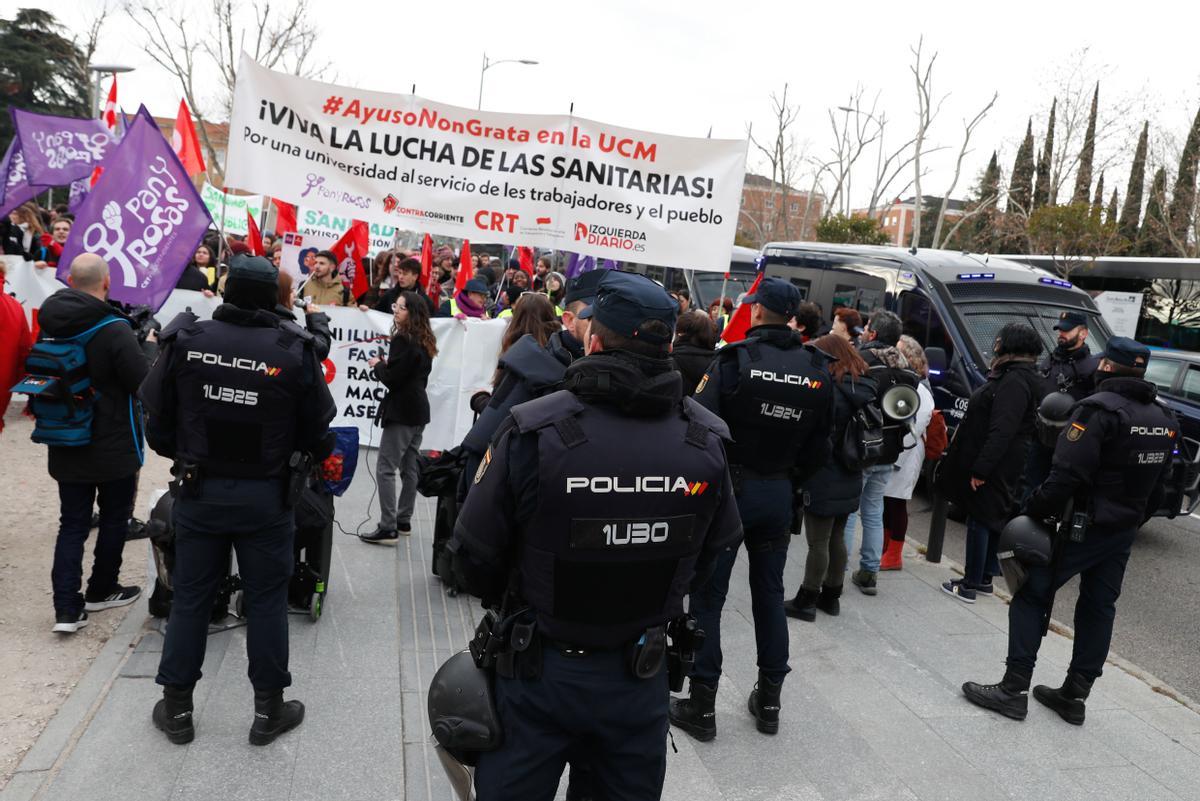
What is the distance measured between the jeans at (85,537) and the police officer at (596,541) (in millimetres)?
3052

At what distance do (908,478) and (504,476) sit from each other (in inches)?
194

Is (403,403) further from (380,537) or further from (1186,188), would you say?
(1186,188)

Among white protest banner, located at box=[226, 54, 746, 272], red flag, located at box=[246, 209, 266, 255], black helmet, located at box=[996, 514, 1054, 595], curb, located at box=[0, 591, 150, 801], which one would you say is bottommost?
curb, located at box=[0, 591, 150, 801]

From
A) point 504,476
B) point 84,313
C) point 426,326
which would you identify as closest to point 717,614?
point 504,476

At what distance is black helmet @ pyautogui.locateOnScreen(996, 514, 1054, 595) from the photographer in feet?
14.7

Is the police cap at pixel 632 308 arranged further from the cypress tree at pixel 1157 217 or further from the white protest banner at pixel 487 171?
the cypress tree at pixel 1157 217

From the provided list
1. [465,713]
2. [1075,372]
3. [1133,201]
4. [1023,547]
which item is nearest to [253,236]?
[1023,547]

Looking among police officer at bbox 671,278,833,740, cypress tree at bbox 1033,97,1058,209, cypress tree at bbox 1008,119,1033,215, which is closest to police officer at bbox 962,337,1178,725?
police officer at bbox 671,278,833,740

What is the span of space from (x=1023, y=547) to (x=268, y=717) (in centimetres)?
361

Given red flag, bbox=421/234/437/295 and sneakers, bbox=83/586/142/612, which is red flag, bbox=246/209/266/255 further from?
sneakers, bbox=83/586/142/612

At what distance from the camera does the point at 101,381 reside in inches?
179

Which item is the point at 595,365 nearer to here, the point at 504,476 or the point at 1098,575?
the point at 504,476

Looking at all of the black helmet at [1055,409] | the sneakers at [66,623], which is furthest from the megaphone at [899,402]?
the sneakers at [66,623]

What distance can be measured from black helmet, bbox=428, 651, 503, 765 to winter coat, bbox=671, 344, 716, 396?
3.16 metres
